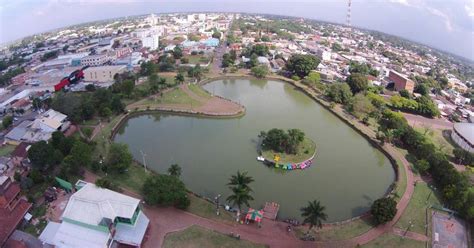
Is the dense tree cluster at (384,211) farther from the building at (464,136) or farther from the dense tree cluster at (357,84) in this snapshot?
the dense tree cluster at (357,84)

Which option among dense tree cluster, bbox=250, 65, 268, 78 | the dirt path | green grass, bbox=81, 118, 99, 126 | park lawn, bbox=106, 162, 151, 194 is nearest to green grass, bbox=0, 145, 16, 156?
green grass, bbox=81, 118, 99, 126

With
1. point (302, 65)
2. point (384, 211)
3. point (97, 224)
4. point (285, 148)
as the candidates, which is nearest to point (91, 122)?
point (97, 224)

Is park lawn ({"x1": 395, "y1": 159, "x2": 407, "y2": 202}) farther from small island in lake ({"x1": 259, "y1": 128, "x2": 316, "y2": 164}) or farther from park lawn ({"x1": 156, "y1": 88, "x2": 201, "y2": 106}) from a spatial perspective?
park lawn ({"x1": 156, "y1": 88, "x2": 201, "y2": 106})

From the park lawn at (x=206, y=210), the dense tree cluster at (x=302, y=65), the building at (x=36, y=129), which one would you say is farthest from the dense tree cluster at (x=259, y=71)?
the park lawn at (x=206, y=210)

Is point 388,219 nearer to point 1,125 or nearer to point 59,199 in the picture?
point 59,199

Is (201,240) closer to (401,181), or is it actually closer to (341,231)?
(341,231)

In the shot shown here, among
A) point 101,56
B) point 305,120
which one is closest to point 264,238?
point 305,120
